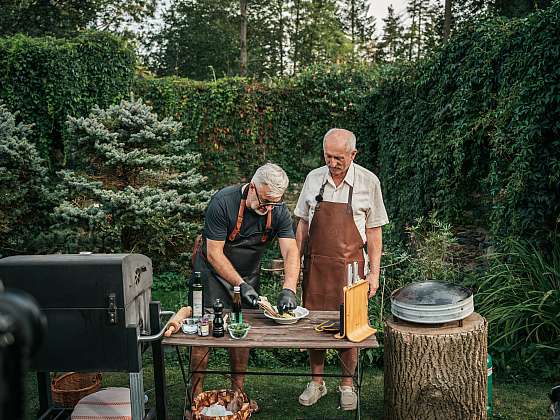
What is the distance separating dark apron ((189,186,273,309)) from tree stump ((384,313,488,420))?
0.99m

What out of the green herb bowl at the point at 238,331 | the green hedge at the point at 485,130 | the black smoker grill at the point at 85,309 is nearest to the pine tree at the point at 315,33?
the green hedge at the point at 485,130

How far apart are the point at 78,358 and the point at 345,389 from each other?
1.81 metres

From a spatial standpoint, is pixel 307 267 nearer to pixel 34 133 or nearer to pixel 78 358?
pixel 78 358

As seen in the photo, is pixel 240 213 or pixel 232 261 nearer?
pixel 240 213

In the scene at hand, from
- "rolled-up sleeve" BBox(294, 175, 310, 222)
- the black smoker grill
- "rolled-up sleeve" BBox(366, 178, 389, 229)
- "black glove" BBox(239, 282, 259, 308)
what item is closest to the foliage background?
"rolled-up sleeve" BBox(366, 178, 389, 229)

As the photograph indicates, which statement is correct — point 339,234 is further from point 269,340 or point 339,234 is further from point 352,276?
point 269,340

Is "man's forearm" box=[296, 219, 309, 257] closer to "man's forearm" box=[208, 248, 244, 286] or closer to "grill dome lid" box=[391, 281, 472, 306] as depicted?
"man's forearm" box=[208, 248, 244, 286]

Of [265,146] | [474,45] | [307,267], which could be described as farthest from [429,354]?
[265,146]

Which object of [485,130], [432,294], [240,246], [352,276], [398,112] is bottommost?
[432,294]

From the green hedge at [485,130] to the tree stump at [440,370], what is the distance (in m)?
1.92

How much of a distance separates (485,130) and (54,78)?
7.41 metres

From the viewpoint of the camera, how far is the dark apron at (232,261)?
3.70 meters

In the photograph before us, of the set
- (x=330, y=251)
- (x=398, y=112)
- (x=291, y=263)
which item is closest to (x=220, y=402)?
(x=291, y=263)

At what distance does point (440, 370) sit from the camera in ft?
10.9
